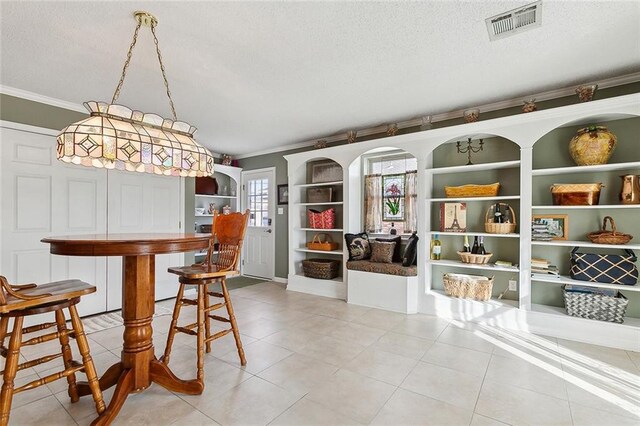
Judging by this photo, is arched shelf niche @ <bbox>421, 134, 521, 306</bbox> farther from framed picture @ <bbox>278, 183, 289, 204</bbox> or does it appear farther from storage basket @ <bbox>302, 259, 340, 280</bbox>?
A: framed picture @ <bbox>278, 183, 289, 204</bbox>

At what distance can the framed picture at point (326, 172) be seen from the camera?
15.2ft

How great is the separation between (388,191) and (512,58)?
2.17m

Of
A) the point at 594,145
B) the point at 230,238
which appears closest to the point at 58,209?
the point at 230,238

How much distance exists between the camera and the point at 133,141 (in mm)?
1862

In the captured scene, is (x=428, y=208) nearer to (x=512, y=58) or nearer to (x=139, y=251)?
(x=512, y=58)

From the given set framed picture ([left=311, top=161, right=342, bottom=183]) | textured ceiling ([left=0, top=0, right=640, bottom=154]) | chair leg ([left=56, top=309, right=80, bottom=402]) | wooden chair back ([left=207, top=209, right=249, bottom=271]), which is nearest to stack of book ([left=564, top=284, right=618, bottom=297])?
textured ceiling ([left=0, top=0, right=640, bottom=154])

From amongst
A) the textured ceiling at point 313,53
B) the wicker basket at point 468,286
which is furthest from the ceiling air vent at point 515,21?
the wicker basket at point 468,286

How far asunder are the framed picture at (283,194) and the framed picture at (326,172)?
593mm

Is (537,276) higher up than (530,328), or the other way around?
(537,276)

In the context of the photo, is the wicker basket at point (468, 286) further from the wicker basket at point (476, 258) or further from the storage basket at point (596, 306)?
the storage basket at point (596, 306)

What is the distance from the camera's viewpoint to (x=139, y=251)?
63.6 inches

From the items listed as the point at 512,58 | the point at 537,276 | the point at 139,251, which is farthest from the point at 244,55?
the point at 537,276

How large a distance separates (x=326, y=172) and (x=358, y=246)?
1.36m

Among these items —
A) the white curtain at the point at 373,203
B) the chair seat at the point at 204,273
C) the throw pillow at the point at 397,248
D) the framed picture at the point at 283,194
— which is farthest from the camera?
the framed picture at the point at 283,194
